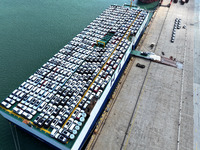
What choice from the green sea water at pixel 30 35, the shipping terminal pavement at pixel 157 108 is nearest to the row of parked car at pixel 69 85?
the shipping terminal pavement at pixel 157 108

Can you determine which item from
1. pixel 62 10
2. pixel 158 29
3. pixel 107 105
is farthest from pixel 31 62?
pixel 158 29

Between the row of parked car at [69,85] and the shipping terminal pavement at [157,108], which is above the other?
the row of parked car at [69,85]

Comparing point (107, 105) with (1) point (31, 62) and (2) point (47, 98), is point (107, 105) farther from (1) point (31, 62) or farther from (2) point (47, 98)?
(1) point (31, 62)

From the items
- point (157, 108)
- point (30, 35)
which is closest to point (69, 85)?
point (157, 108)

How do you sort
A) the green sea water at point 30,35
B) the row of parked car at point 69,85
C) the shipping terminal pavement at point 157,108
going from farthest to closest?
the green sea water at point 30,35, the shipping terminal pavement at point 157,108, the row of parked car at point 69,85

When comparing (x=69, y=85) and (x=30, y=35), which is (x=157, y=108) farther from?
(x=30, y=35)

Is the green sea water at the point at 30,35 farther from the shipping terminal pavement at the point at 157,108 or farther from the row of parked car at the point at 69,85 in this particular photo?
the shipping terminal pavement at the point at 157,108
